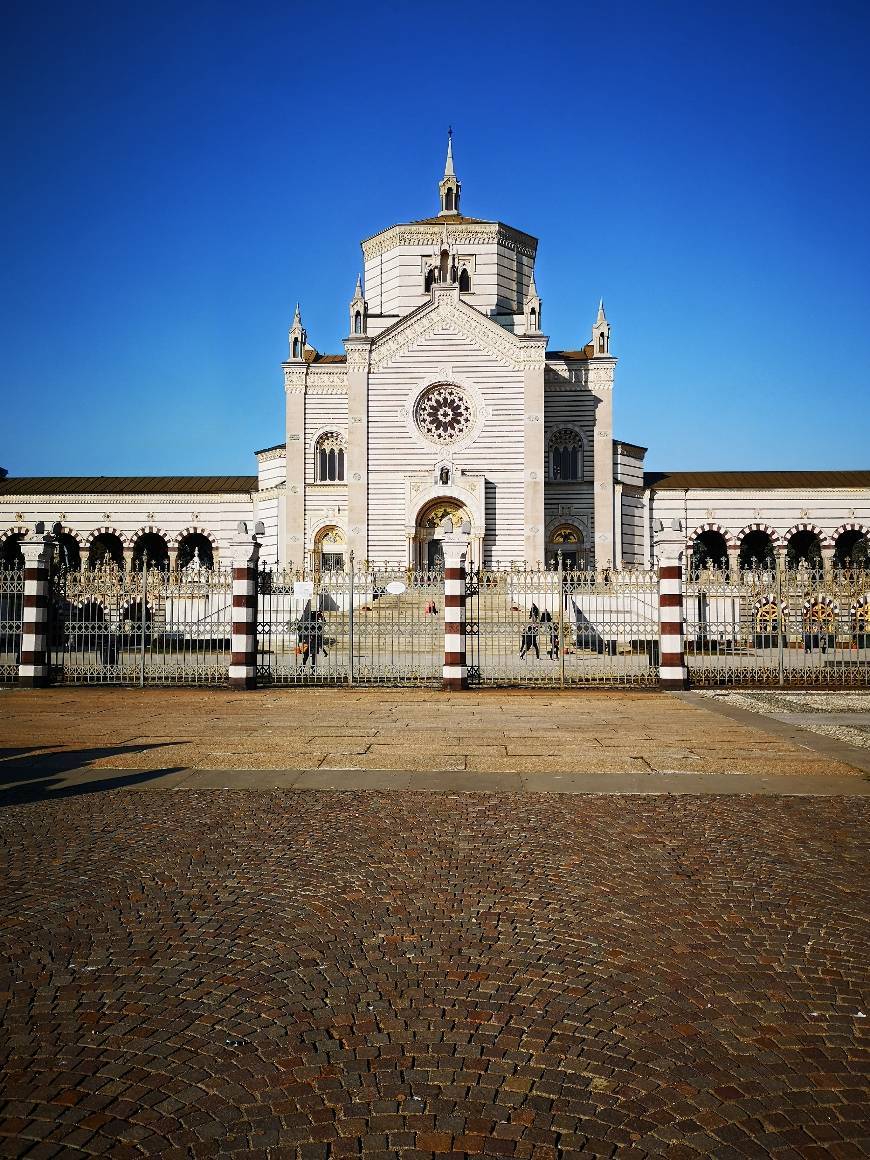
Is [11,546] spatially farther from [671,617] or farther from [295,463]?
[671,617]

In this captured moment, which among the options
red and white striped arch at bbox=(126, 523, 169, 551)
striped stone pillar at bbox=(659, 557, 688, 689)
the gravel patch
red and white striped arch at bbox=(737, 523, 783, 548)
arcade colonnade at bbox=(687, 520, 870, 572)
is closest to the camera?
the gravel patch

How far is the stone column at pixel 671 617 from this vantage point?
1536cm

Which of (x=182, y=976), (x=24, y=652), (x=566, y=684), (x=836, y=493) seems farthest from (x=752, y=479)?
(x=182, y=976)

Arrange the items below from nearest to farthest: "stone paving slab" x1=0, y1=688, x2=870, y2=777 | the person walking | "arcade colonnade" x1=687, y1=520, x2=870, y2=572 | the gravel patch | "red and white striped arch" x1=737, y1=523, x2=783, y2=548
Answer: "stone paving slab" x1=0, y1=688, x2=870, y2=777
the gravel patch
the person walking
"arcade colonnade" x1=687, y1=520, x2=870, y2=572
"red and white striped arch" x1=737, y1=523, x2=783, y2=548

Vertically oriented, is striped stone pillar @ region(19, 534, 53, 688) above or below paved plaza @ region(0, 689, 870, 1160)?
above

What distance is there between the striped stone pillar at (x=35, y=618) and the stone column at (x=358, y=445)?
69.7 feet

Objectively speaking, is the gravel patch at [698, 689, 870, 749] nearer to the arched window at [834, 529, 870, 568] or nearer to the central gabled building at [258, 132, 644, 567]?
A: the central gabled building at [258, 132, 644, 567]

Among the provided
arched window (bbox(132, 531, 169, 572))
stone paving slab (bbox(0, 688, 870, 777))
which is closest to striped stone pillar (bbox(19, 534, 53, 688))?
stone paving slab (bbox(0, 688, 870, 777))

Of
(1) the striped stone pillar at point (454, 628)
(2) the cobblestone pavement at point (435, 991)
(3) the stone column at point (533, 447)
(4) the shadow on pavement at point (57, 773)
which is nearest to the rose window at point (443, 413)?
(3) the stone column at point (533, 447)

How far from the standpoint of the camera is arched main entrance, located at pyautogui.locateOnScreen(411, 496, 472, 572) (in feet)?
124

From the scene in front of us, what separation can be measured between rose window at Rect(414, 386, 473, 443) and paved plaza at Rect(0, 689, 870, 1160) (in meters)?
33.2

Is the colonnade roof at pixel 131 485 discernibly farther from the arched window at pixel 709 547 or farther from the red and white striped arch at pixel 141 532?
the arched window at pixel 709 547

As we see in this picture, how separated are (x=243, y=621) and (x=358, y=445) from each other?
23486mm

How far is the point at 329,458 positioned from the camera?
40281 millimetres
